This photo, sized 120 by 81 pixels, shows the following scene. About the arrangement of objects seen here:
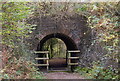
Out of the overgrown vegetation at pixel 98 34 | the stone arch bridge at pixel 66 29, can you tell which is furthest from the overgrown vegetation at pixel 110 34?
the stone arch bridge at pixel 66 29

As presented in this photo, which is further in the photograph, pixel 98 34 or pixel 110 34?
pixel 98 34

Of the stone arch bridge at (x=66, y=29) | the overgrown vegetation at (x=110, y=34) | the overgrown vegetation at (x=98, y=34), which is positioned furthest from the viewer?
the stone arch bridge at (x=66, y=29)

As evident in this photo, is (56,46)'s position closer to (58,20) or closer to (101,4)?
(58,20)

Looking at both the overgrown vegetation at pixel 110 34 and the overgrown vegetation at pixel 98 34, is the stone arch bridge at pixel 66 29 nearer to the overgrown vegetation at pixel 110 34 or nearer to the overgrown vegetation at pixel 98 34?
the overgrown vegetation at pixel 98 34

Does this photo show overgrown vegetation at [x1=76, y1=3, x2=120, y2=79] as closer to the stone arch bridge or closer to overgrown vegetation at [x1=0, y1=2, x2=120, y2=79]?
overgrown vegetation at [x1=0, y1=2, x2=120, y2=79]

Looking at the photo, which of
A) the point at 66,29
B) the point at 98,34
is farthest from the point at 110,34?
the point at 66,29

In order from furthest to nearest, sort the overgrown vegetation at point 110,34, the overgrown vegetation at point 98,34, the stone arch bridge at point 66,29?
the stone arch bridge at point 66,29 < the overgrown vegetation at point 98,34 < the overgrown vegetation at point 110,34

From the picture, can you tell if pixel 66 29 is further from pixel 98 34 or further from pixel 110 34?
pixel 110 34

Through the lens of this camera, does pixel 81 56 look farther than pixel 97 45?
Yes

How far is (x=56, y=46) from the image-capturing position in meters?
22.4

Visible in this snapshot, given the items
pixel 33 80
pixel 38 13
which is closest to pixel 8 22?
pixel 33 80

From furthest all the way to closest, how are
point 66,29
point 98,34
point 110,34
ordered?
point 66,29 < point 98,34 < point 110,34

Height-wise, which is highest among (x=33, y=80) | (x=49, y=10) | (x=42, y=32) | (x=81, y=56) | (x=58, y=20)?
(x=49, y=10)

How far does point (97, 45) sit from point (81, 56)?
173 cm
